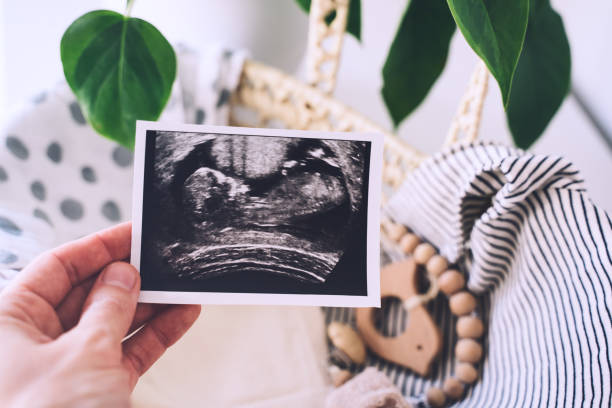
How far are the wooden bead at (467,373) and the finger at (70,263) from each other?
17.0 inches

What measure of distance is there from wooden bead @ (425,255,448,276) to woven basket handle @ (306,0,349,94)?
0.30 m

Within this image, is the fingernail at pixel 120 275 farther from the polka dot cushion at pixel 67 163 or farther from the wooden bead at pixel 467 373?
the wooden bead at pixel 467 373

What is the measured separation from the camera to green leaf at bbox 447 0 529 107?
389 millimetres

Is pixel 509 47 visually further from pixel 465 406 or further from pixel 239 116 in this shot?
pixel 239 116

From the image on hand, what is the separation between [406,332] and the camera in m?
0.65

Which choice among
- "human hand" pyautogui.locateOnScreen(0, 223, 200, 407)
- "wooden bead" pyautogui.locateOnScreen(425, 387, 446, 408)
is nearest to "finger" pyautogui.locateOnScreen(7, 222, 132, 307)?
"human hand" pyautogui.locateOnScreen(0, 223, 200, 407)

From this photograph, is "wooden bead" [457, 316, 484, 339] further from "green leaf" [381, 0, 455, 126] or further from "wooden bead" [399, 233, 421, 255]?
"green leaf" [381, 0, 455, 126]

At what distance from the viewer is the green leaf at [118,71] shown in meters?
0.54

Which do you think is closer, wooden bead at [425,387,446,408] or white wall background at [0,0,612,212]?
wooden bead at [425,387,446,408]

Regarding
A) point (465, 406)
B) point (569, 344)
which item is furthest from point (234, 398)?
point (569, 344)

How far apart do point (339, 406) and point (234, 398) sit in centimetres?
14

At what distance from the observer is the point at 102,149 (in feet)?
2.34

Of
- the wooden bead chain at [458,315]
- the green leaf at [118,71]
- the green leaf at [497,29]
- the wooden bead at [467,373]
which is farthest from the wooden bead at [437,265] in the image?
the green leaf at [118,71]

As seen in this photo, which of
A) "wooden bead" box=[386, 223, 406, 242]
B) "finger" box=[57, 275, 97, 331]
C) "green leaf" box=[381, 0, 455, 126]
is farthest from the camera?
"wooden bead" box=[386, 223, 406, 242]
